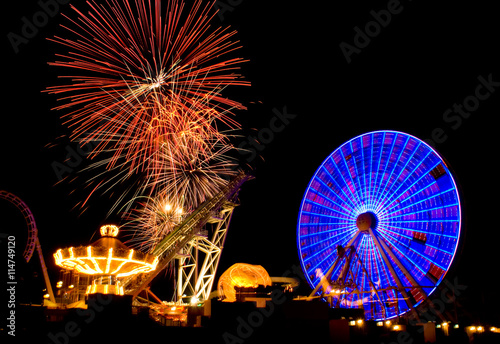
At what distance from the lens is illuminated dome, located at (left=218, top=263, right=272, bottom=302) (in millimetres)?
30156

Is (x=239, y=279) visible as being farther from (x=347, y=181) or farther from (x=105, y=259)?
(x=105, y=259)

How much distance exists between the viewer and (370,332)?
23609mm

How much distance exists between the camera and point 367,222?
28250mm

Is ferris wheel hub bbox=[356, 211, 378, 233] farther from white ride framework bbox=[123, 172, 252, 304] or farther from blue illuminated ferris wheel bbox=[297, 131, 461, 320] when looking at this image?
white ride framework bbox=[123, 172, 252, 304]

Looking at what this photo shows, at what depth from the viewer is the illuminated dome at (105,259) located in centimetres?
2027

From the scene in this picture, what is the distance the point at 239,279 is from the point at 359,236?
9103 mm

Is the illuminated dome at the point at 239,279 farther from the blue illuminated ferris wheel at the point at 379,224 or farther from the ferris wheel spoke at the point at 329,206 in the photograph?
the ferris wheel spoke at the point at 329,206

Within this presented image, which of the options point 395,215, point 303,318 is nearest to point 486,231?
point 395,215

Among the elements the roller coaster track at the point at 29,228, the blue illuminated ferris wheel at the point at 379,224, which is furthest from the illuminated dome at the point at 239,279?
the roller coaster track at the point at 29,228

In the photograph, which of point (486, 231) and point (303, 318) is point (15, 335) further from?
point (486, 231)

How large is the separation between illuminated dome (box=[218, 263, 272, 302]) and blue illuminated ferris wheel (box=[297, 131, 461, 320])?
133 inches

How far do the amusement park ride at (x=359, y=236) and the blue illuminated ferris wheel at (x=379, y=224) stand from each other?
61 millimetres

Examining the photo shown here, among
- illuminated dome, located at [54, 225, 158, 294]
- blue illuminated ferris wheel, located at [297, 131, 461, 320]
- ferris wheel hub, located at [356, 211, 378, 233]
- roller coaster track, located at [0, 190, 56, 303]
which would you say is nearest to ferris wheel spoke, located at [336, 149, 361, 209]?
blue illuminated ferris wheel, located at [297, 131, 461, 320]

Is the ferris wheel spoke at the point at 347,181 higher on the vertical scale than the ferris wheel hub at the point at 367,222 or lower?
higher
